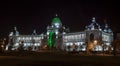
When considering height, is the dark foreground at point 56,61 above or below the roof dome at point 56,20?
below

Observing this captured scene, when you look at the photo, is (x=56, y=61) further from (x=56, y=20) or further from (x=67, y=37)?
(x=56, y=20)

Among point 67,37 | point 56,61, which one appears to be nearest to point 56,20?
point 67,37

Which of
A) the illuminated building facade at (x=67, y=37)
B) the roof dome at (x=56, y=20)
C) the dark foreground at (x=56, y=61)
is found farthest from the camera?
the roof dome at (x=56, y=20)

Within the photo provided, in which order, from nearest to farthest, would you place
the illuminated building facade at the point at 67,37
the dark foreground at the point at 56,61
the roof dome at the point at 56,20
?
the dark foreground at the point at 56,61
the illuminated building facade at the point at 67,37
the roof dome at the point at 56,20

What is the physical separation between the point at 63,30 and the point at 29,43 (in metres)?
32.5

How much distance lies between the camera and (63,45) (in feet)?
564

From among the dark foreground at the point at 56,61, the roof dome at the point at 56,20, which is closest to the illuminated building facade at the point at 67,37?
the roof dome at the point at 56,20

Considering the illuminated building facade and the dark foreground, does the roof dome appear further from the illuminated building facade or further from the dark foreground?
the dark foreground

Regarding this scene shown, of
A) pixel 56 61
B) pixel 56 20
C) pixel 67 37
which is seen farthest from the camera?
pixel 56 20

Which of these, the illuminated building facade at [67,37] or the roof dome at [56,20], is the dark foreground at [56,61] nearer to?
the illuminated building facade at [67,37]

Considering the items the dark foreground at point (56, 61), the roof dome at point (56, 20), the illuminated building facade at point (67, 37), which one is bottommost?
the dark foreground at point (56, 61)

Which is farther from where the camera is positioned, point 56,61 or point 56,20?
point 56,20

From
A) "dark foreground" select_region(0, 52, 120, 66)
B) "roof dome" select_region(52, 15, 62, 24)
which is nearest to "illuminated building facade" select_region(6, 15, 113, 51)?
"roof dome" select_region(52, 15, 62, 24)

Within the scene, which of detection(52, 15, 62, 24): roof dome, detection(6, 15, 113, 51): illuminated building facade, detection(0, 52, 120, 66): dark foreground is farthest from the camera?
detection(52, 15, 62, 24): roof dome
